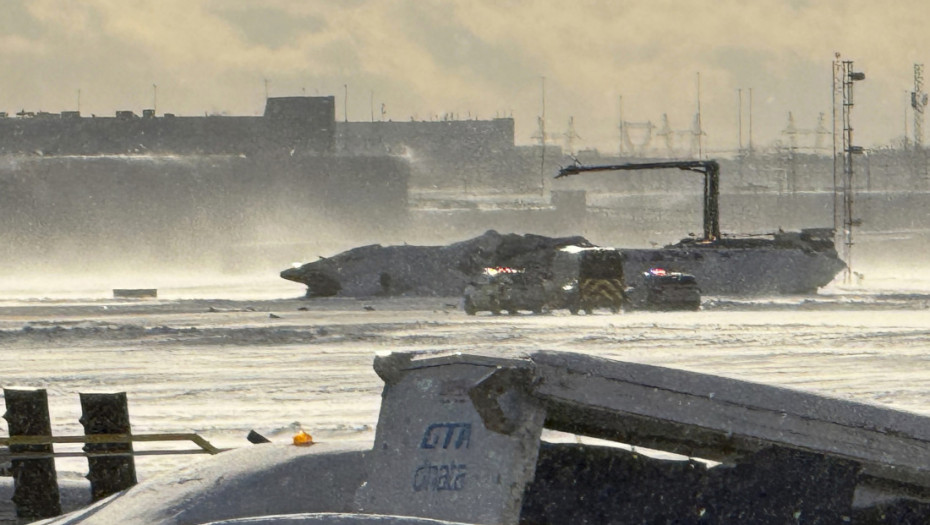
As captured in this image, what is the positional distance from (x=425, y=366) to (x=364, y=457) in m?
0.71

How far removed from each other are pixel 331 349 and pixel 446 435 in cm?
2136

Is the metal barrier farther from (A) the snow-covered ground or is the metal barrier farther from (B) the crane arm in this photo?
(B) the crane arm

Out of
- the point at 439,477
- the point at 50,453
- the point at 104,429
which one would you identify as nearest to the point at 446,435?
the point at 439,477

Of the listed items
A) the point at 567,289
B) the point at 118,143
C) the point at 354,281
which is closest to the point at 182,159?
the point at 118,143

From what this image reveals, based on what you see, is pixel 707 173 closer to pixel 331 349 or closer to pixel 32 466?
pixel 331 349

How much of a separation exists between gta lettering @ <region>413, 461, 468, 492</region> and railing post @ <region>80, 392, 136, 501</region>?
11.9ft

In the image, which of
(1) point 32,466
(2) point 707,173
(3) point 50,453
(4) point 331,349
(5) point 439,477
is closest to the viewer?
(5) point 439,477

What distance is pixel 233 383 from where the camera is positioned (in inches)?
750

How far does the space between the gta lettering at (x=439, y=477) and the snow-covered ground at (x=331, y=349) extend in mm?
386

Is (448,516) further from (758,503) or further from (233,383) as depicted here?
(233,383)

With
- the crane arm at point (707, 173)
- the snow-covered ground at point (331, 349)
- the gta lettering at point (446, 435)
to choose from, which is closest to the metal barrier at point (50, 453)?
the snow-covered ground at point (331, 349)

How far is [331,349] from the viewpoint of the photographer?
24.9 m

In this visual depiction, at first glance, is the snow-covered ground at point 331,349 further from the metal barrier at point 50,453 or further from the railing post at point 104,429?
the railing post at point 104,429

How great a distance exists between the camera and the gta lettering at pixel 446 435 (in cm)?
364
